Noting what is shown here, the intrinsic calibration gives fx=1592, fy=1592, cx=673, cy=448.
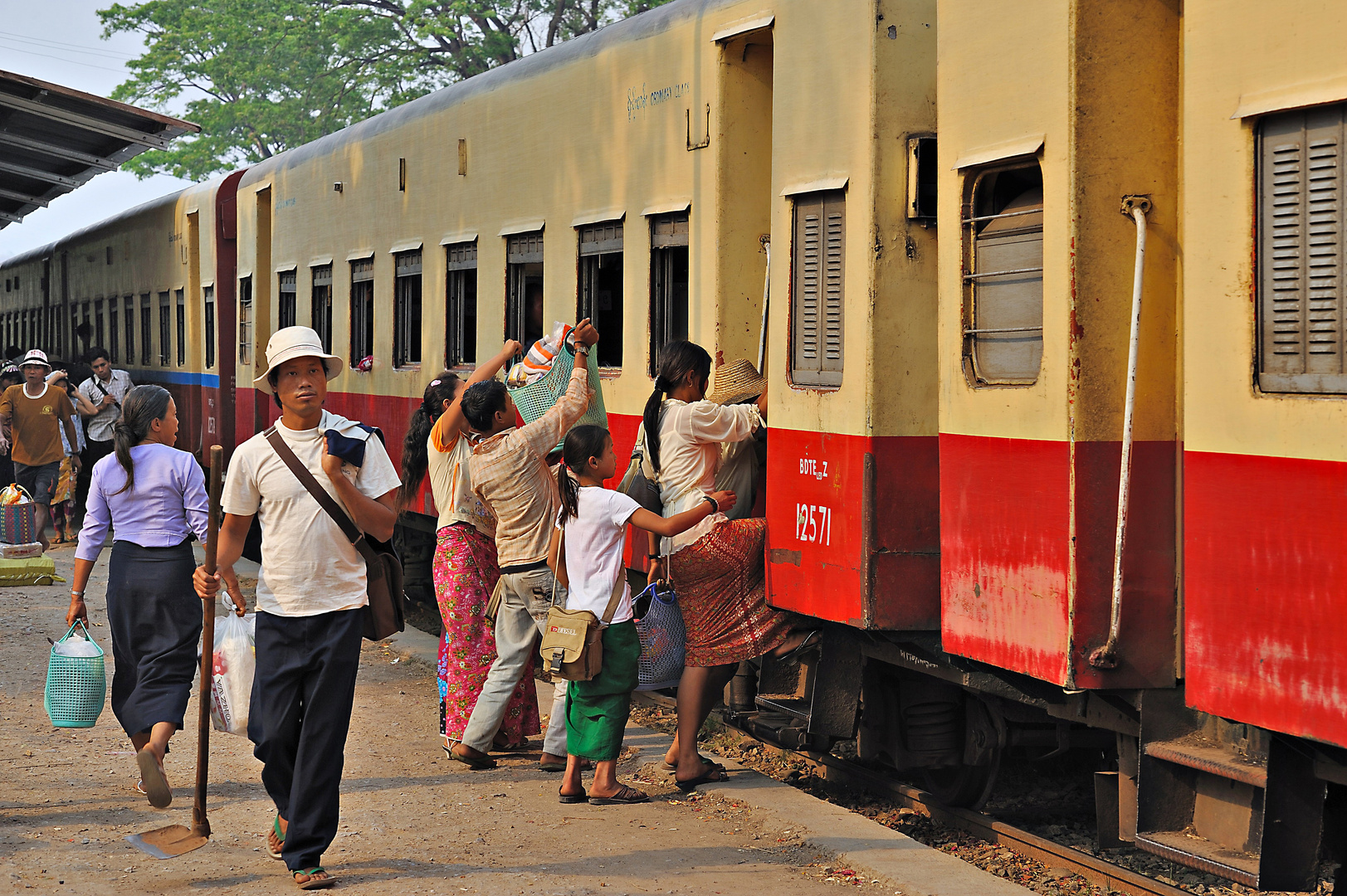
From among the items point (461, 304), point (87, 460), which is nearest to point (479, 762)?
point (461, 304)

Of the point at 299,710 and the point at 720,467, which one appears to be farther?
the point at 720,467

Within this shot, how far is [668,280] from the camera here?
7836 millimetres

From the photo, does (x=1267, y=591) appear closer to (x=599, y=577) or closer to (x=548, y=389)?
(x=599, y=577)

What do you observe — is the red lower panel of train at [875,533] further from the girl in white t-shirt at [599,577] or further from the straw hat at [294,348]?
the straw hat at [294,348]

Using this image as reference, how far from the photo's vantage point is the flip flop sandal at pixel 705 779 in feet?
21.4

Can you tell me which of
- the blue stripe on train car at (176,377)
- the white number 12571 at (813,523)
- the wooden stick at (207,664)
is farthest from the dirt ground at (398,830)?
the blue stripe on train car at (176,377)

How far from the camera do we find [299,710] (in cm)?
531

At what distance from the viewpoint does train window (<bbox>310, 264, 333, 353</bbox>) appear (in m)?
13.7

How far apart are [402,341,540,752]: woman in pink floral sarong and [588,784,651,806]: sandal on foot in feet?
3.17

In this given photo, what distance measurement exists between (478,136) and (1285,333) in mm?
7040

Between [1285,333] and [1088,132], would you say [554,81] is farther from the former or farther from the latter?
[1285,333]

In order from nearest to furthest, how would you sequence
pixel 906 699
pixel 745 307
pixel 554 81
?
pixel 906 699
pixel 745 307
pixel 554 81

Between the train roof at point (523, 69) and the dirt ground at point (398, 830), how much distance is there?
11.6 ft

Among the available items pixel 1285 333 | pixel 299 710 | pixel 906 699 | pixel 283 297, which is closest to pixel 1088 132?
pixel 1285 333
